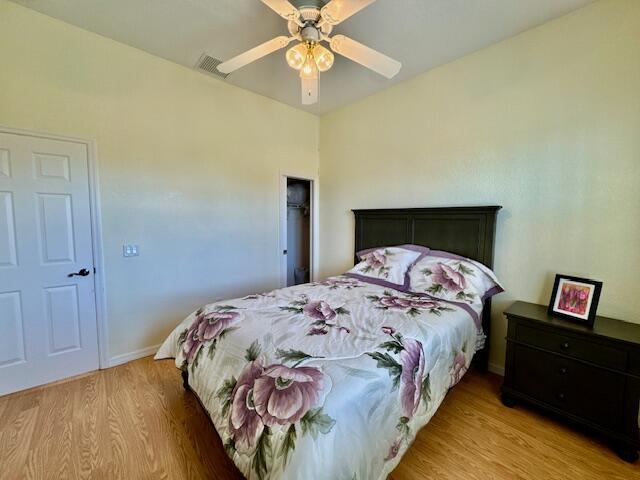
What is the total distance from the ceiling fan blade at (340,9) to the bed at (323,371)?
181 cm

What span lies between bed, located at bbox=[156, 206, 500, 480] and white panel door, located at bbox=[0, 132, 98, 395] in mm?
1069

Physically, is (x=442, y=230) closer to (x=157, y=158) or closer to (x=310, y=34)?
(x=310, y=34)

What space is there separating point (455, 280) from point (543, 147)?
1.26 meters

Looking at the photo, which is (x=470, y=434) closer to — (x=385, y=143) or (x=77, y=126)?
(x=385, y=143)

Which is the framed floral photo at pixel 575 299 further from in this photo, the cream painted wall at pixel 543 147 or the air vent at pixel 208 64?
the air vent at pixel 208 64

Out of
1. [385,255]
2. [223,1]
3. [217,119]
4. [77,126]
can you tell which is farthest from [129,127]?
[385,255]

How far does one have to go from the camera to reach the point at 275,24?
2.15 meters

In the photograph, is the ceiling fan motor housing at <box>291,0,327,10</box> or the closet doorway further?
the closet doorway

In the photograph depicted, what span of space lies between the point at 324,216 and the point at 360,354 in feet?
9.68

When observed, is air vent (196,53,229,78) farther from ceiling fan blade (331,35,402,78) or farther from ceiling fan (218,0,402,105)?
ceiling fan blade (331,35,402,78)

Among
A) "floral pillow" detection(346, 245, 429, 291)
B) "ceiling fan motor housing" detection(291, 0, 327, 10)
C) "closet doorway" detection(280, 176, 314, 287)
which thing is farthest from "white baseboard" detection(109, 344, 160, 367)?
"ceiling fan motor housing" detection(291, 0, 327, 10)

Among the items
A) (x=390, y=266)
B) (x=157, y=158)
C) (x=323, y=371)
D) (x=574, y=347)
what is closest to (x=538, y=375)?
(x=574, y=347)

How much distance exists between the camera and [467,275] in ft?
7.34

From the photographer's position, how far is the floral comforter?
1.02 m
